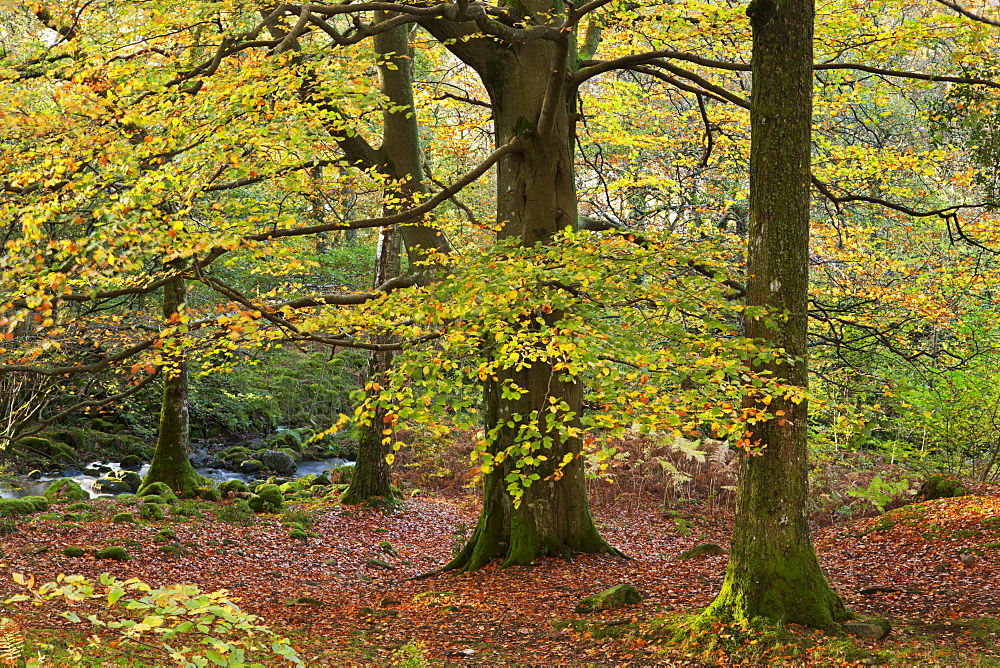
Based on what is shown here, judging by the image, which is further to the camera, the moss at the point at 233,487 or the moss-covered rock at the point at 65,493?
the moss at the point at 233,487

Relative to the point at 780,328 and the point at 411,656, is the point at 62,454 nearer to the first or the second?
the point at 411,656

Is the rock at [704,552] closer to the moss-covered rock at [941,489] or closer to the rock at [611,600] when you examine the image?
the rock at [611,600]

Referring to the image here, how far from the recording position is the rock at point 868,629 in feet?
17.9

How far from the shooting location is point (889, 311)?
12227 millimetres

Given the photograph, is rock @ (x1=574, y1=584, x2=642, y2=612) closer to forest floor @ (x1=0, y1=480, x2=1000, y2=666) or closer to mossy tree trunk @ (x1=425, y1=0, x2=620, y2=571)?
forest floor @ (x1=0, y1=480, x2=1000, y2=666)

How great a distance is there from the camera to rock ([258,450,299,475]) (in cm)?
1864

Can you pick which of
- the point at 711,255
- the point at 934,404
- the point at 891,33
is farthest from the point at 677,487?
the point at 891,33

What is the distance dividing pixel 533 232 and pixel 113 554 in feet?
20.1

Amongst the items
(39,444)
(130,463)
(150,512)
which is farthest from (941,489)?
(39,444)

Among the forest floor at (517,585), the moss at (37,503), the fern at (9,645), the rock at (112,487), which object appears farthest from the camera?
the rock at (112,487)

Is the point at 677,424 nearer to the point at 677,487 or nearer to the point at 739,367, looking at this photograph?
the point at 739,367

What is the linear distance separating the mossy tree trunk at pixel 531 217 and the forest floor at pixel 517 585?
0.42m

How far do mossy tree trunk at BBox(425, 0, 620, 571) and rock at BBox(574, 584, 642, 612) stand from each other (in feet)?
5.45

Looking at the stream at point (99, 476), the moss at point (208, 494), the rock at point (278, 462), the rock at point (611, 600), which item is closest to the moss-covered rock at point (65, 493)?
the stream at point (99, 476)
